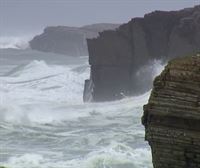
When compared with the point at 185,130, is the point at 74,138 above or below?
below

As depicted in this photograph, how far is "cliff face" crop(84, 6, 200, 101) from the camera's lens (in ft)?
160

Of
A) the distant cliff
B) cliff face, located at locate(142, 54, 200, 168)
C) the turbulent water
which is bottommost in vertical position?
the distant cliff

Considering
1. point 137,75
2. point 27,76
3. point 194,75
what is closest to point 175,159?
point 194,75

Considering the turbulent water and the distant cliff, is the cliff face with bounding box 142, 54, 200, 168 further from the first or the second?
the distant cliff

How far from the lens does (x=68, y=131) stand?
3061 centimetres

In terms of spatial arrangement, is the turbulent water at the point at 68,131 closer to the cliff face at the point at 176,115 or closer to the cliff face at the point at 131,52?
the cliff face at the point at 131,52

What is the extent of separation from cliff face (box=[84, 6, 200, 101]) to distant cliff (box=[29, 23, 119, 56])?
53626mm

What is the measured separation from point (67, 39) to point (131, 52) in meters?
62.5

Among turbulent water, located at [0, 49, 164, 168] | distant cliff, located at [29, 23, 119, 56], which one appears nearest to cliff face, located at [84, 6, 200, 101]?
turbulent water, located at [0, 49, 164, 168]

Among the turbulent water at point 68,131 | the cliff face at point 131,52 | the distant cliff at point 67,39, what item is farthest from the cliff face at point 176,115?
the distant cliff at point 67,39

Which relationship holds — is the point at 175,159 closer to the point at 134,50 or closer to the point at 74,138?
the point at 74,138

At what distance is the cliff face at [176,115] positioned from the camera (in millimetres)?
6941

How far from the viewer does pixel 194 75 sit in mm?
6973

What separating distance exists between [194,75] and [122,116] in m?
29.5
